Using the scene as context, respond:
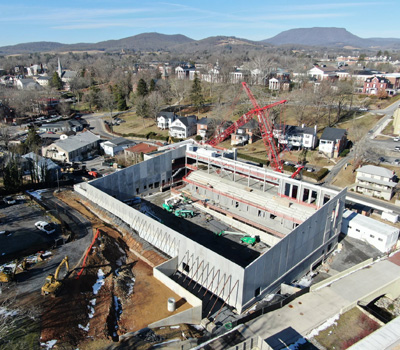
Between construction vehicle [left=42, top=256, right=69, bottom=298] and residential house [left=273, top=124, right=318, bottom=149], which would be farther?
residential house [left=273, top=124, right=318, bottom=149]

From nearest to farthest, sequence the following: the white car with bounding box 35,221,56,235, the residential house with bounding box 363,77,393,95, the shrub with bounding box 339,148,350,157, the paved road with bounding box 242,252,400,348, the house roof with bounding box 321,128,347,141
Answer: the paved road with bounding box 242,252,400,348, the white car with bounding box 35,221,56,235, the house roof with bounding box 321,128,347,141, the shrub with bounding box 339,148,350,157, the residential house with bounding box 363,77,393,95

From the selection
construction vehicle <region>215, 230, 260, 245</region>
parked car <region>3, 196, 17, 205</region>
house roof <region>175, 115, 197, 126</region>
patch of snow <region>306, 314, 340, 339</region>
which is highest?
house roof <region>175, 115, 197, 126</region>

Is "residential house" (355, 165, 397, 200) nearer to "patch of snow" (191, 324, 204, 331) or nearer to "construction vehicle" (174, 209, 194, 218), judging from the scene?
"construction vehicle" (174, 209, 194, 218)

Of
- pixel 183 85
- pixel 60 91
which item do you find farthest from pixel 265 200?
pixel 60 91

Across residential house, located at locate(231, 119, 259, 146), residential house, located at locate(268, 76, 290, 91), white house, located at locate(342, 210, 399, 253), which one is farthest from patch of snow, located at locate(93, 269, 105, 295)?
residential house, located at locate(268, 76, 290, 91)

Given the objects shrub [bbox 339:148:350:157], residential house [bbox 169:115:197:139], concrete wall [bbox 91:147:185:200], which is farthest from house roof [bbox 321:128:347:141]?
residential house [bbox 169:115:197:139]

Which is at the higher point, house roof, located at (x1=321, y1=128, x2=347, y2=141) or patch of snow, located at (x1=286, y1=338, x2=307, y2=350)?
house roof, located at (x1=321, y1=128, x2=347, y2=141)

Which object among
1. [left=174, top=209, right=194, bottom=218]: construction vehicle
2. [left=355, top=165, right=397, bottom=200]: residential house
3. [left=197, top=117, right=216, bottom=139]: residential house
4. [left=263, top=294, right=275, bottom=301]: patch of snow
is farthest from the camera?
[left=197, top=117, right=216, bottom=139]: residential house
